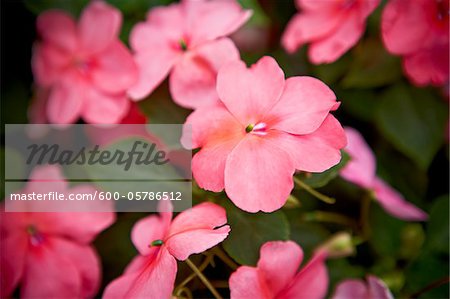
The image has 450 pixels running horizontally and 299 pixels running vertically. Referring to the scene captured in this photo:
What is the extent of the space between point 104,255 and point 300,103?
13.7 inches

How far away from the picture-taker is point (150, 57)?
0.66 metres

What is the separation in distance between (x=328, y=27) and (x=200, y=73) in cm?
18

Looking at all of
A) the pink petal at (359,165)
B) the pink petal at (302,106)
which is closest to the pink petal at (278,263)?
the pink petal at (302,106)

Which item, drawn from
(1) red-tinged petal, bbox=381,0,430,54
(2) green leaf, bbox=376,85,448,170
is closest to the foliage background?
(2) green leaf, bbox=376,85,448,170

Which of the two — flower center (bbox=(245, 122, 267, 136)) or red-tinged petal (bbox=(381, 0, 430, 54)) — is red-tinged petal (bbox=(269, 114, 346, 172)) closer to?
flower center (bbox=(245, 122, 267, 136))

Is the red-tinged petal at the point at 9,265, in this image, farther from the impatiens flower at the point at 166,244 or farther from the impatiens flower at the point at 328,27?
the impatiens flower at the point at 328,27

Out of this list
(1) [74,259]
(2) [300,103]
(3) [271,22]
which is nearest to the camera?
(2) [300,103]

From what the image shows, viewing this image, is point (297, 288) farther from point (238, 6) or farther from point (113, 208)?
point (238, 6)

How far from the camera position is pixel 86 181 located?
656 mm

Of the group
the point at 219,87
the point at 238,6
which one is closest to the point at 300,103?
the point at 219,87

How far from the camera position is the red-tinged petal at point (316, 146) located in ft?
1.50

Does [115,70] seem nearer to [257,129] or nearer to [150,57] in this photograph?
[150,57]

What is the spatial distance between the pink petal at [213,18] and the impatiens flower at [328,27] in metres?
0.10

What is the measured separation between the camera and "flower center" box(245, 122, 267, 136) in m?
0.48
